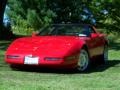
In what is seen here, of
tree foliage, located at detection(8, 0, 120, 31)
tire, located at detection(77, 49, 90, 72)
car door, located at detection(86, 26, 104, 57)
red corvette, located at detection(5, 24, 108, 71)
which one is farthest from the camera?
tree foliage, located at detection(8, 0, 120, 31)

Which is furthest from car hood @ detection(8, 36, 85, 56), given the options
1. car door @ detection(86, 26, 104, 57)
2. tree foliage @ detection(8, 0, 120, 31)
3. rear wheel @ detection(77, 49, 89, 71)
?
tree foliage @ detection(8, 0, 120, 31)

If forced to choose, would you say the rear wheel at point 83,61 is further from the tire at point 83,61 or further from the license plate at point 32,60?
the license plate at point 32,60

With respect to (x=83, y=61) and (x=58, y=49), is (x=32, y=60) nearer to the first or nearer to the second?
(x=58, y=49)

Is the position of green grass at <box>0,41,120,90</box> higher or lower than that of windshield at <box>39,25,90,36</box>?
lower

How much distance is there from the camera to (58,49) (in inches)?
432

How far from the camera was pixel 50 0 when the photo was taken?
26.5 m

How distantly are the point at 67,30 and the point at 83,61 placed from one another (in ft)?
4.04

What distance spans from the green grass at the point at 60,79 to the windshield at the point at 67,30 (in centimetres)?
101

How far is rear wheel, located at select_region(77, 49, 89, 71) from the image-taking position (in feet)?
37.3

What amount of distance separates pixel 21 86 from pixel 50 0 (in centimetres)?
1853

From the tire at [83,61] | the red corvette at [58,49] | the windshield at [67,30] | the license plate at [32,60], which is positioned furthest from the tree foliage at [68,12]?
the license plate at [32,60]

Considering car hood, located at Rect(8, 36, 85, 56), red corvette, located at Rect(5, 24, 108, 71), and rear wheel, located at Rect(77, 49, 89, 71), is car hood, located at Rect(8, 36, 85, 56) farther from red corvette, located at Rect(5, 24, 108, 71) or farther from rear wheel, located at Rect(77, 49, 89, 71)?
rear wheel, located at Rect(77, 49, 89, 71)

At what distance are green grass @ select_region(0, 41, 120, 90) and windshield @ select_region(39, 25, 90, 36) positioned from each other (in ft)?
3.33

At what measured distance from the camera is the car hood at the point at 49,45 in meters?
11.0
